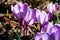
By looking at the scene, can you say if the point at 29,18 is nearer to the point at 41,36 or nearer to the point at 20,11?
the point at 20,11

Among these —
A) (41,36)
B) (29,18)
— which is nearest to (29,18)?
(29,18)

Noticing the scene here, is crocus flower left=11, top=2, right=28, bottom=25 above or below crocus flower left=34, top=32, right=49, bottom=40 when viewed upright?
above

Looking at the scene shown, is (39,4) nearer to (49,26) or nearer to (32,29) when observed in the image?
(32,29)

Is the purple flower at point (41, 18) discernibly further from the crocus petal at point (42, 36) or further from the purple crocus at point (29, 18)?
the crocus petal at point (42, 36)

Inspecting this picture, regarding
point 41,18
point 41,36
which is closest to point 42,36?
point 41,36

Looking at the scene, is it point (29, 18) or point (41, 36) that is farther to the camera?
point (29, 18)

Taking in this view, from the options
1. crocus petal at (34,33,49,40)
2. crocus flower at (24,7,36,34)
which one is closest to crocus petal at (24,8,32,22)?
crocus flower at (24,7,36,34)

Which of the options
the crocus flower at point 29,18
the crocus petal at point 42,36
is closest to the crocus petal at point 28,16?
the crocus flower at point 29,18

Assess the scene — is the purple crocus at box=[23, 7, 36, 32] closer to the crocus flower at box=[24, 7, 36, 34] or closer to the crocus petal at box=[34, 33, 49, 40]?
the crocus flower at box=[24, 7, 36, 34]

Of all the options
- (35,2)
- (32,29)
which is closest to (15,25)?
(32,29)

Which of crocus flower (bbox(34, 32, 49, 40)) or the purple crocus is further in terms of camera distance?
the purple crocus

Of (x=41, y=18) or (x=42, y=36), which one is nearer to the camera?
(x=42, y=36)

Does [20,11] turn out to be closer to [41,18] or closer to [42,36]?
[41,18]
